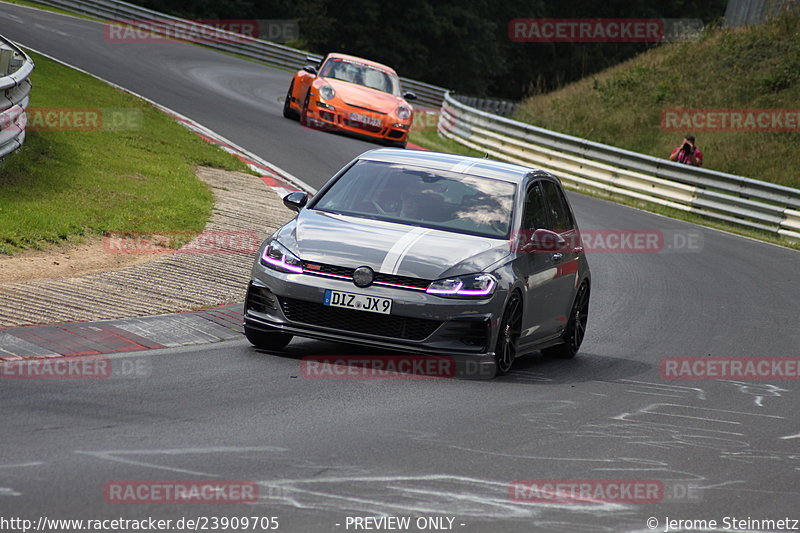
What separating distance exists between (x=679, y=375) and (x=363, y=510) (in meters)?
5.62

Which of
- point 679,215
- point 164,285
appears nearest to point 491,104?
point 679,215

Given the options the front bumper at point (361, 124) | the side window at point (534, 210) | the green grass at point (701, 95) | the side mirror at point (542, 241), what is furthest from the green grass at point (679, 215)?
the side mirror at point (542, 241)

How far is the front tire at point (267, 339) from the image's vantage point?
9.22 m

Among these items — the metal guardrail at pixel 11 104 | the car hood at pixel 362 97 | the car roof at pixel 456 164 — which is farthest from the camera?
the car hood at pixel 362 97

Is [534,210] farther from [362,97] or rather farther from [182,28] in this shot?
[182,28]

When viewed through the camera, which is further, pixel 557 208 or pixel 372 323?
pixel 557 208

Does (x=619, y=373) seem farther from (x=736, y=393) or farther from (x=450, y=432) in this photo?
(x=450, y=432)

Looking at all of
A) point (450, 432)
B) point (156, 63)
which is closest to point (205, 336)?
point (450, 432)

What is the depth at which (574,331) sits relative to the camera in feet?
36.0

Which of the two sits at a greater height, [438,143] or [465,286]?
[465,286]

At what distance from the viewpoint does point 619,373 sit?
10328 millimetres

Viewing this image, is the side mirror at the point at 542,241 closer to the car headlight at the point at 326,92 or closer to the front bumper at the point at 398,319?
the front bumper at the point at 398,319

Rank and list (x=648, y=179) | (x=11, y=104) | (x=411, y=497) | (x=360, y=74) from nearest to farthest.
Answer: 1. (x=411, y=497)
2. (x=11, y=104)
3. (x=360, y=74)
4. (x=648, y=179)

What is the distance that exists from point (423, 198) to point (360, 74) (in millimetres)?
17500
